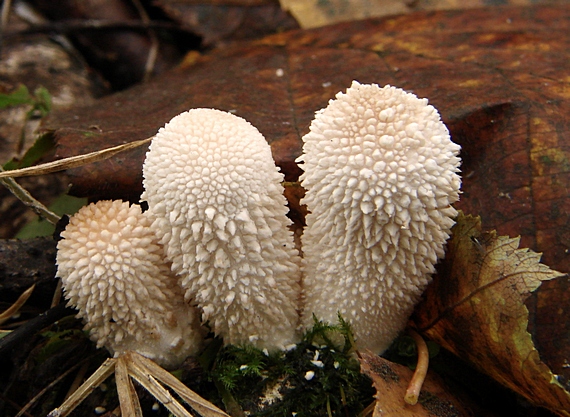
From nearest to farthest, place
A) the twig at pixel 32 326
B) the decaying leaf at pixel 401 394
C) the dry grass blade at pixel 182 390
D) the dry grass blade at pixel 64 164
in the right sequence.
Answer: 1. the decaying leaf at pixel 401 394
2. the dry grass blade at pixel 182 390
3. the twig at pixel 32 326
4. the dry grass blade at pixel 64 164

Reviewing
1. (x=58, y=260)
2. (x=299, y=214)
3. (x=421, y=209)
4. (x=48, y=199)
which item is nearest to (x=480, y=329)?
(x=421, y=209)

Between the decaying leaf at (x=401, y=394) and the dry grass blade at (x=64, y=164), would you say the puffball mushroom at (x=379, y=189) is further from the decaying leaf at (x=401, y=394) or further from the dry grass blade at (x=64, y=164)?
the dry grass blade at (x=64, y=164)

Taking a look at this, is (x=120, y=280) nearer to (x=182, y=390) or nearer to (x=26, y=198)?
(x=182, y=390)

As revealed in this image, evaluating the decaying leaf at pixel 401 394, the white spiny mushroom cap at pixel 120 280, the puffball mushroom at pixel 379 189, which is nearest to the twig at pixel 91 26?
the white spiny mushroom cap at pixel 120 280

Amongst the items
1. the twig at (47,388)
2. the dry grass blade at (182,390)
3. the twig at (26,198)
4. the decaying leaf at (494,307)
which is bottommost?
the twig at (47,388)

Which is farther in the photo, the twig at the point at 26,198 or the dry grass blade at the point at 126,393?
the twig at the point at 26,198

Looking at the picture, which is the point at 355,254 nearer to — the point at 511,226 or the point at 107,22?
the point at 511,226

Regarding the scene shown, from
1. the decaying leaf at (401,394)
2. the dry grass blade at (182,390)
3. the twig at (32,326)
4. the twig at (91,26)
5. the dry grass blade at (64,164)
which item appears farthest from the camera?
the twig at (91,26)

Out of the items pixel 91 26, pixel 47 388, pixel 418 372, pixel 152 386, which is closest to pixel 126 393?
pixel 152 386
